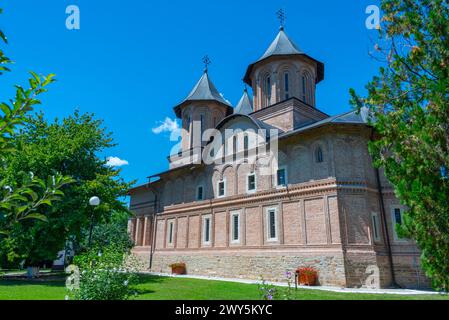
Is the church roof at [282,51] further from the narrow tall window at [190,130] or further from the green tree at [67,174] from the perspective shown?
the green tree at [67,174]

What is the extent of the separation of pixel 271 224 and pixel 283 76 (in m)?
12.2

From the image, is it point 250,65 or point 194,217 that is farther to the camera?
point 250,65

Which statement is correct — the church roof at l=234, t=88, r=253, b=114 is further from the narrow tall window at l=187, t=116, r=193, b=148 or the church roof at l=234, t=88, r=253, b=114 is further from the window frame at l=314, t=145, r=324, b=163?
the window frame at l=314, t=145, r=324, b=163

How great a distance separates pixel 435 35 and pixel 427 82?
46.3 inches

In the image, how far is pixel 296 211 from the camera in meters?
18.1

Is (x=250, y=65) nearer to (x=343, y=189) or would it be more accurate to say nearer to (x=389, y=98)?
(x=343, y=189)

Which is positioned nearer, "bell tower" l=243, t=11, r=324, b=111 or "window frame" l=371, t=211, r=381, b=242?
"window frame" l=371, t=211, r=381, b=242

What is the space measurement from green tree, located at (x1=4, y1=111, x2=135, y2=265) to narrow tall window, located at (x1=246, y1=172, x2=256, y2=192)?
25.9ft

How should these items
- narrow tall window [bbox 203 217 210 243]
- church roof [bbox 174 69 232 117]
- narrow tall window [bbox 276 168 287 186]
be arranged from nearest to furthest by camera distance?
narrow tall window [bbox 276 168 287 186], narrow tall window [bbox 203 217 210 243], church roof [bbox 174 69 232 117]

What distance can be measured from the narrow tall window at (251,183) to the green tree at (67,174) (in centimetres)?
789

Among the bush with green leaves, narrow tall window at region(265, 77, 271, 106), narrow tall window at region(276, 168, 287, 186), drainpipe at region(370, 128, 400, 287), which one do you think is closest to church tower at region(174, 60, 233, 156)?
narrow tall window at region(265, 77, 271, 106)

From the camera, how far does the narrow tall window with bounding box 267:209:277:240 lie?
62.2 feet
